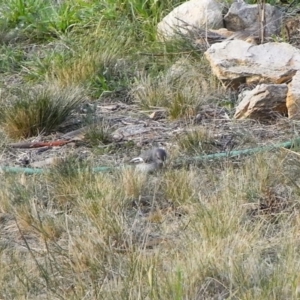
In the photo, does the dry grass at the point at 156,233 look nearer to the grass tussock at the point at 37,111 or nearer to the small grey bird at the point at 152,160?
the small grey bird at the point at 152,160

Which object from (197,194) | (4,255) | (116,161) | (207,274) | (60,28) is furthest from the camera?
(60,28)

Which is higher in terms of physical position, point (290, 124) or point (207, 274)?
point (207, 274)

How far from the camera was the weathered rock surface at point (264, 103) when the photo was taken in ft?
20.1

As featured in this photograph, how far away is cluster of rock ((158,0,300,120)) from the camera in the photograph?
6152 millimetres

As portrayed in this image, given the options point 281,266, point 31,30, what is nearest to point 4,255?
point 281,266

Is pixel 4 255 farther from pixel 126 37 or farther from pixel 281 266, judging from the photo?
pixel 126 37

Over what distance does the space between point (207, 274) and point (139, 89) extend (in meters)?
3.30

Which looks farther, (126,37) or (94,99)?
(126,37)

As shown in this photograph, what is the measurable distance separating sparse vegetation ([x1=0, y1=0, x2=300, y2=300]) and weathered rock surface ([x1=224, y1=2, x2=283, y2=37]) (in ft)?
1.94

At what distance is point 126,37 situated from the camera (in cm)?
796

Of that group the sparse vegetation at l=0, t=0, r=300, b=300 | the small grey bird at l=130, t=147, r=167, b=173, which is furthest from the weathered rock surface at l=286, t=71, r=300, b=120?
the small grey bird at l=130, t=147, r=167, b=173

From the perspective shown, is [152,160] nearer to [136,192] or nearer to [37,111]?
[136,192]

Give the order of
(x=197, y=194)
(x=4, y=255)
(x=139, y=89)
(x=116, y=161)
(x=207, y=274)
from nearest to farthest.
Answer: (x=207, y=274) < (x=4, y=255) < (x=197, y=194) < (x=116, y=161) < (x=139, y=89)

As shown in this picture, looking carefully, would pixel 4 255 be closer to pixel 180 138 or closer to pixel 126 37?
pixel 180 138
